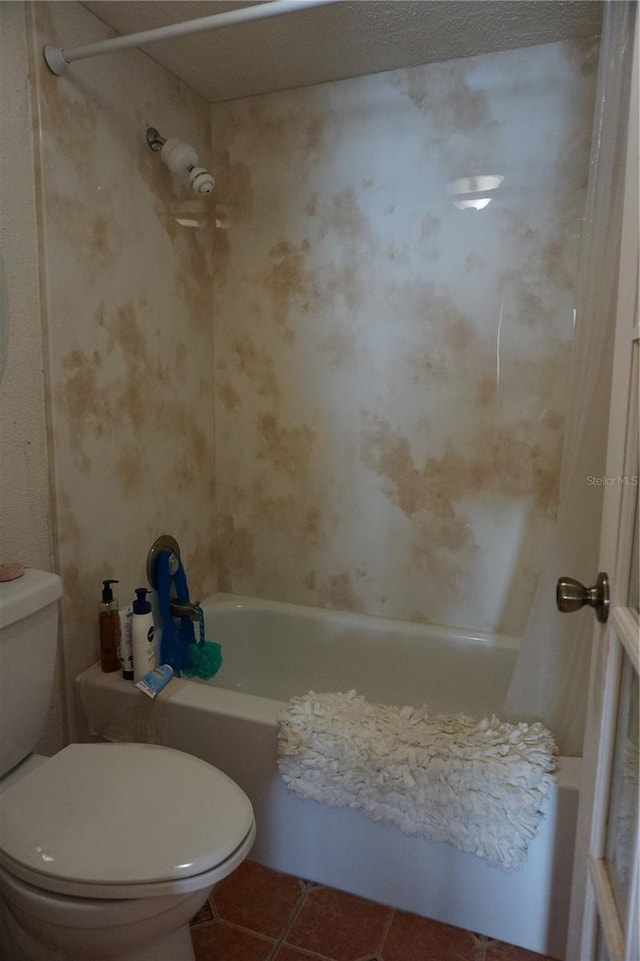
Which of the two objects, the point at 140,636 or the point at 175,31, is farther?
the point at 140,636

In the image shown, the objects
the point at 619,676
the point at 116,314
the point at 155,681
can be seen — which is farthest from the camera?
the point at 116,314

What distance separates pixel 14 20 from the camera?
134cm

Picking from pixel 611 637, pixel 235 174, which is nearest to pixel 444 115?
pixel 235 174

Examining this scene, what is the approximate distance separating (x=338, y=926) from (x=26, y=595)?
3.46 feet

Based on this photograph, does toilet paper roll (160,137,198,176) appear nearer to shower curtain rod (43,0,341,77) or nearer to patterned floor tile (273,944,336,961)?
shower curtain rod (43,0,341,77)

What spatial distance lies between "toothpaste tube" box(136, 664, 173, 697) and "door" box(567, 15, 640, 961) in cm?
105

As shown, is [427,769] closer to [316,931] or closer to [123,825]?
[316,931]

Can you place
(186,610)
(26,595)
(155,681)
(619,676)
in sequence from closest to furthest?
(619,676) < (26,595) < (155,681) < (186,610)

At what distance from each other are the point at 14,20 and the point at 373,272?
3.71 ft

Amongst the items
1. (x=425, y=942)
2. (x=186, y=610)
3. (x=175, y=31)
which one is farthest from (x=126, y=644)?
(x=175, y=31)

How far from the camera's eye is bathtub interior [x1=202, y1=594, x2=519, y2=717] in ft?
6.40

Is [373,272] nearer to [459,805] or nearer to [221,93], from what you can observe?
[221,93]

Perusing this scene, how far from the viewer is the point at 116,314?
1710 millimetres

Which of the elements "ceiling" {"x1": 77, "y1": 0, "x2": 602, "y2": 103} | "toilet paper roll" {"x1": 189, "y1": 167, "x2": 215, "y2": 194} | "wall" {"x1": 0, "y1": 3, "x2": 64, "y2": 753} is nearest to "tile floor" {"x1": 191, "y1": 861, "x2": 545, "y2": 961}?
"wall" {"x1": 0, "y1": 3, "x2": 64, "y2": 753}
